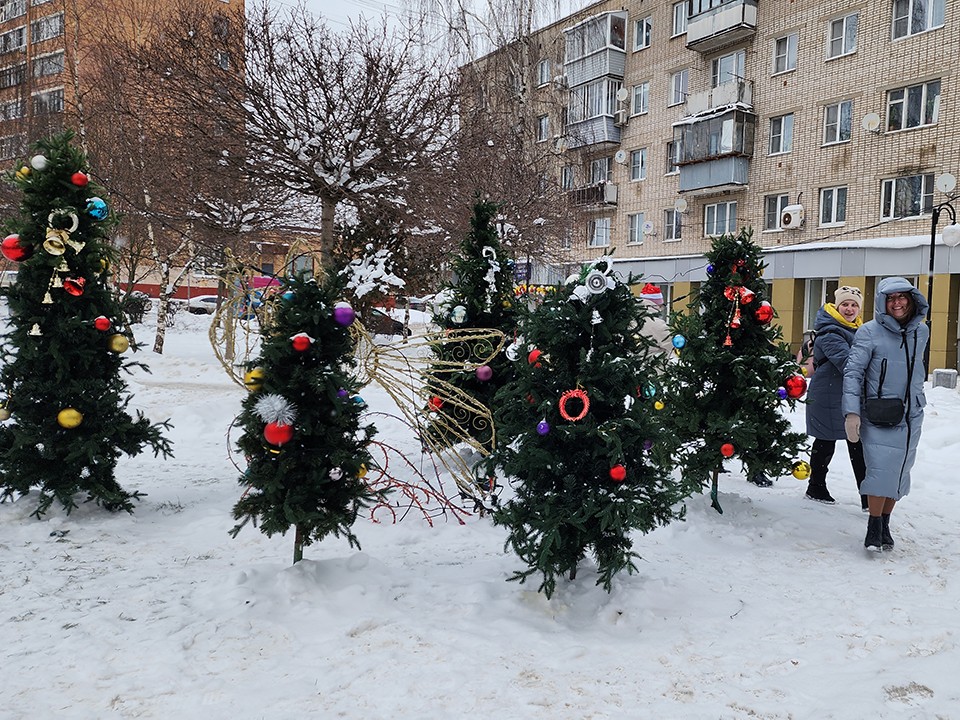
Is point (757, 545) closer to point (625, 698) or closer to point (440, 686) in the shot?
point (625, 698)

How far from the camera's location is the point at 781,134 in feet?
72.9

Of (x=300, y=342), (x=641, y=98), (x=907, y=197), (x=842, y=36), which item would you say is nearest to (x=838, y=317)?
(x=300, y=342)

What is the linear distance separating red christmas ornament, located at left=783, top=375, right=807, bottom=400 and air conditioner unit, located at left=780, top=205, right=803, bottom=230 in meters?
17.5

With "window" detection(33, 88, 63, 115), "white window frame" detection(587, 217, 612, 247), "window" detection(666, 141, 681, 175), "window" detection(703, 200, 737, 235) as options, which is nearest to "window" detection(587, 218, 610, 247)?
"white window frame" detection(587, 217, 612, 247)

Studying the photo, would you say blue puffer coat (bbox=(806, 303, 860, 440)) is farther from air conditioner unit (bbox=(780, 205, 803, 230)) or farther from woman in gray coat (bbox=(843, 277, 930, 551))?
air conditioner unit (bbox=(780, 205, 803, 230))

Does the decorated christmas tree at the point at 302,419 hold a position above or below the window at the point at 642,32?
below

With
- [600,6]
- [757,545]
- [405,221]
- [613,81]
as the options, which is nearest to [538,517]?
[757,545]

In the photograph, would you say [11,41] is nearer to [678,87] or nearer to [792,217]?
[678,87]

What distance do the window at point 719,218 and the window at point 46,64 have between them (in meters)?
19.5

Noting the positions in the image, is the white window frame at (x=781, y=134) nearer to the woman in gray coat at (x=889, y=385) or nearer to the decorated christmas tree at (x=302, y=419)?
the woman in gray coat at (x=889, y=385)

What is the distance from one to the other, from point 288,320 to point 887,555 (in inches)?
165

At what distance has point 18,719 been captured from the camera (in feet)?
8.92

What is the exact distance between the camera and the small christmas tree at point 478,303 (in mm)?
6941

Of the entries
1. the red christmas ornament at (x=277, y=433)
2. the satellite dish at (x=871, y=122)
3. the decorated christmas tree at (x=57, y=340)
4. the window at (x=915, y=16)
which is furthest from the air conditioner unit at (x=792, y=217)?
the red christmas ornament at (x=277, y=433)
